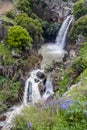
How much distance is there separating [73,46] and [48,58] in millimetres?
2978

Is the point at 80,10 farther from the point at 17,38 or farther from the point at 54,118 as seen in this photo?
the point at 54,118

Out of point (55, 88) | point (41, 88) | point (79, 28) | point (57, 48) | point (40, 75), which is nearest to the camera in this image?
point (55, 88)

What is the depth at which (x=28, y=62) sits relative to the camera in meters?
27.0

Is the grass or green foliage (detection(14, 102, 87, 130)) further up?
green foliage (detection(14, 102, 87, 130))

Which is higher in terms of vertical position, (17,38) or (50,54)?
(17,38)

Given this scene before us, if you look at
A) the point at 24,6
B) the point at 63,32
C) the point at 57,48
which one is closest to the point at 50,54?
the point at 57,48

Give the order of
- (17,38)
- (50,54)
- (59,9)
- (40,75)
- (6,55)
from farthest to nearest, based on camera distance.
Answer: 1. (59,9)
2. (50,54)
3. (17,38)
4. (6,55)
5. (40,75)

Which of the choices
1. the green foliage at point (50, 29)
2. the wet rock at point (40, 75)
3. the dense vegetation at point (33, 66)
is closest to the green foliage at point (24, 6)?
the dense vegetation at point (33, 66)

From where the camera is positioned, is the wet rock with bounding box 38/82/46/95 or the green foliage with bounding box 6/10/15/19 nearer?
the wet rock with bounding box 38/82/46/95

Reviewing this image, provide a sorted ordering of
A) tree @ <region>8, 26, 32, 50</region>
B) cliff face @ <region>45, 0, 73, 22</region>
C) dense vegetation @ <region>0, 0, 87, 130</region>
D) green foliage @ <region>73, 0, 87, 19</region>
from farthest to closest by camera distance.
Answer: cliff face @ <region>45, 0, 73, 22</region> < green foliage @ <region>73, 0, 87, 19</region> < tree @ <region>8, 26, 32, 50</region> < dense vegetation @ <region>0, 0, 87, 130</region>

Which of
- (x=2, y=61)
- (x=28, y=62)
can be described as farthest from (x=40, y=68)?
(x=2, y=61)

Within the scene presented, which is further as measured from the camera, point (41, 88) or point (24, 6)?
point (24, 6)

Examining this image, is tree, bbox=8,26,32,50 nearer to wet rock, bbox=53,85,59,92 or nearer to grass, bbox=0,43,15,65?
grass, bbox=0,43,15,65

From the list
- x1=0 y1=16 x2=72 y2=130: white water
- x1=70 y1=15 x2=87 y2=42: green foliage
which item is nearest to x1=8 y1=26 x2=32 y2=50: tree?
x1=0 y1=16 x2=72 y2=130: white water
